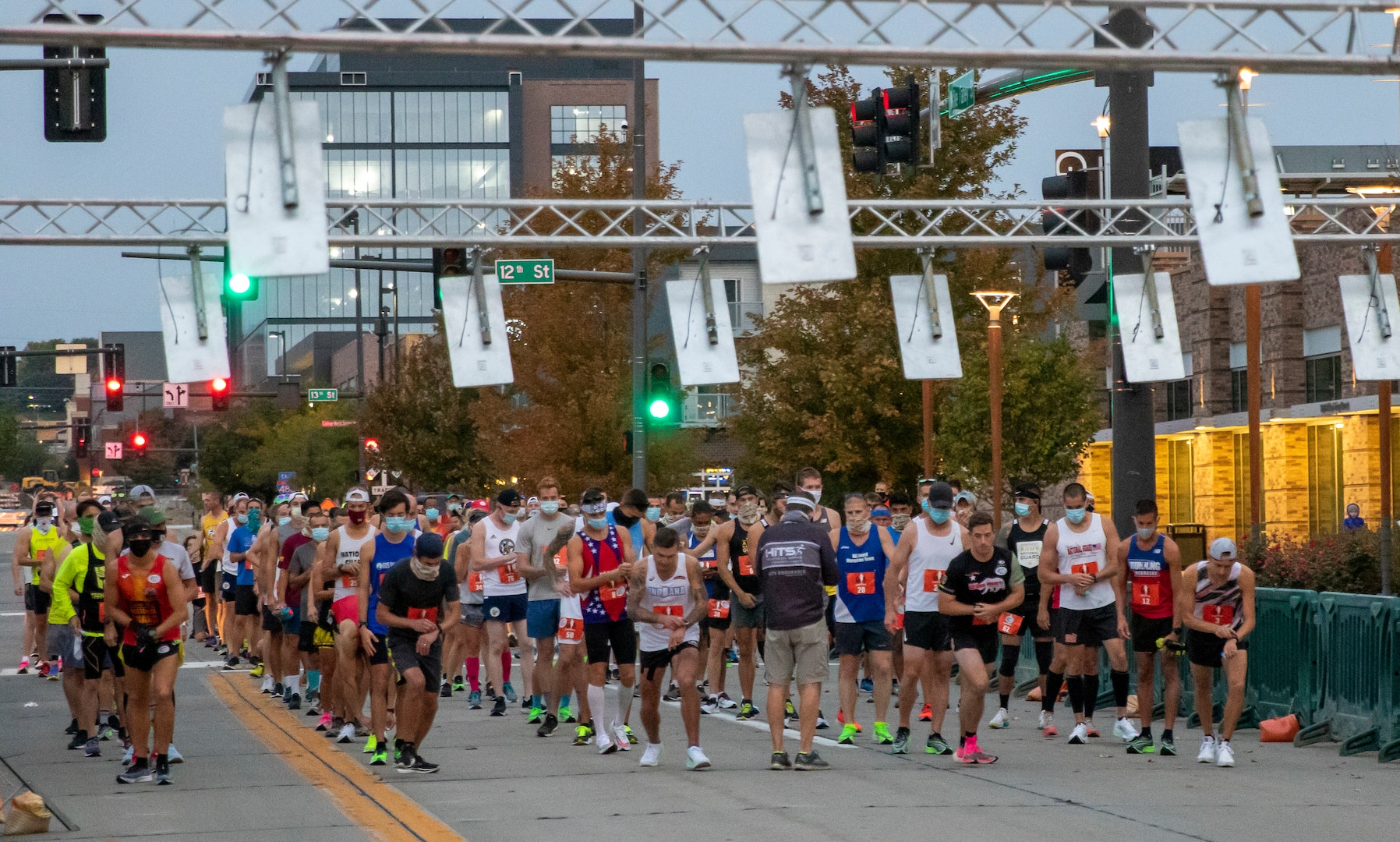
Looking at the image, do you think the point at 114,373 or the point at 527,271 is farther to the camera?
the point at 114,373

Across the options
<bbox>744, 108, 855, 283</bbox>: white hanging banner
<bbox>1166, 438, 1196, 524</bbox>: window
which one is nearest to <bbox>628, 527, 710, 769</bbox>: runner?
<bbox>744, 108, 855, 283</bbox>: white hanging banner

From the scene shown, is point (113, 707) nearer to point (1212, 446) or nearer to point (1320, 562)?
point (1320, 562)

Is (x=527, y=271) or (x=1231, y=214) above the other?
(x=527, y=271)

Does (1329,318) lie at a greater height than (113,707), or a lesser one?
greater

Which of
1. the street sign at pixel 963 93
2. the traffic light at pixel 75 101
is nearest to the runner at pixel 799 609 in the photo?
the traffic light at pixel 75 101

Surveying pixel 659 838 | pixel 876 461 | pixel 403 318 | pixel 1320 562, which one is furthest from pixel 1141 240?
pixel 403 318

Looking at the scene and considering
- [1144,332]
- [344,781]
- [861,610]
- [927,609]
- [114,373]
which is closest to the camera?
[344,781]

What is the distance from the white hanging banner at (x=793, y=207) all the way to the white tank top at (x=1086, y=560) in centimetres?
383

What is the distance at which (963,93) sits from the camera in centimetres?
1873

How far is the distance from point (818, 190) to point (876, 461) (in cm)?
2322

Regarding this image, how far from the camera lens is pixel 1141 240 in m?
15.8

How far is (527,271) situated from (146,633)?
1159 centimetres

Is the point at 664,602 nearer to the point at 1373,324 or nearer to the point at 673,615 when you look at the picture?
the point at 673,615

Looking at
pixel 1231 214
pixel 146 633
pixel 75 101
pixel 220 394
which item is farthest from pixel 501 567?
pixel 220 394
